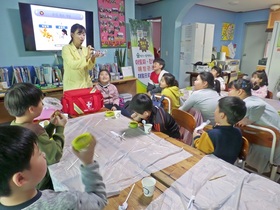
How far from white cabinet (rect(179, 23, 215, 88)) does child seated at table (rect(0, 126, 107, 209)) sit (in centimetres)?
485

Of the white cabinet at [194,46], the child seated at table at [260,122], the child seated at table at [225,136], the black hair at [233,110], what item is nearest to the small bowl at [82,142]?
the child seated at table at [225,136]

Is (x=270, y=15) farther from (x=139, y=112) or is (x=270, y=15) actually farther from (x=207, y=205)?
(x=207, y=205)

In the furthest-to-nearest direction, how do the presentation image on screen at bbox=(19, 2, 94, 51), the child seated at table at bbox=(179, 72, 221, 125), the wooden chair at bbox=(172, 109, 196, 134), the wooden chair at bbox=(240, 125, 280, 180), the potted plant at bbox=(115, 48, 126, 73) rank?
the potted plant at bbox=(115, 48, 126, 73) → the presentation image on screen at bbox=(19, 2, 94, 51) → the child seated at table at bbox=(179, 72, 221, 125) → the wooden chair at bbox=(172, 109, 196, 134) → the wooden chair at bbox=(240, 125, 280, 180)

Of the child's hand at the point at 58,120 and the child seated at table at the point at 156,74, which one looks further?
the child seated at table at the point at 156,74

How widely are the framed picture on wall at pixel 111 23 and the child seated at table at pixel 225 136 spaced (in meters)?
3.02

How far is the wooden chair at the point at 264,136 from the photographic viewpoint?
1455 millimetres

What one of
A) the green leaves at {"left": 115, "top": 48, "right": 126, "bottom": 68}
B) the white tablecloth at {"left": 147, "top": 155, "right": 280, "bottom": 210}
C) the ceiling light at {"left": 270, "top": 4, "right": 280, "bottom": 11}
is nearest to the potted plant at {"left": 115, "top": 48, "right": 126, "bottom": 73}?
the green leaves at {"left": 115, "top": 48, "right": 126, "bottom": 68}

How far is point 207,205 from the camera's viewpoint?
2.60ft

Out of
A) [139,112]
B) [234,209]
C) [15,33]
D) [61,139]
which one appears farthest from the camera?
[15,33]

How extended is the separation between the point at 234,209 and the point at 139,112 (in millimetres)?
966

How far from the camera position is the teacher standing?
215 centimetres

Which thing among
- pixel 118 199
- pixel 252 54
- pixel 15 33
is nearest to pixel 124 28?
pixel 15 33

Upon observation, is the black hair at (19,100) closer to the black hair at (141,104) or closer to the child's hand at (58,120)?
the child's hand at (58,120)

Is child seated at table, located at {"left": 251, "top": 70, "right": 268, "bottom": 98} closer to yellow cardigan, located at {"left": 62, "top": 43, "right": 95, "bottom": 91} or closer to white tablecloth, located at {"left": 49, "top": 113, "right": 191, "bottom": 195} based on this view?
white tablecloth, located at {"left": 49, "top": 113, "right": 191, "bottom": 195}
